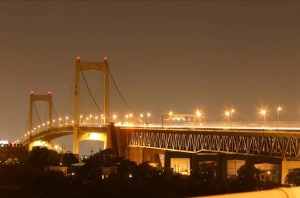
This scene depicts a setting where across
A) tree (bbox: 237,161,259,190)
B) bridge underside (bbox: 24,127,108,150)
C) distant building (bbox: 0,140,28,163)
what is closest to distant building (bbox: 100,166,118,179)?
tree (bbox: 237,161,259,190)

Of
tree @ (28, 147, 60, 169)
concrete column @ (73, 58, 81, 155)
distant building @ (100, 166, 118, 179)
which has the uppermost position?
concrete column @ (73, 58, 81, 155)

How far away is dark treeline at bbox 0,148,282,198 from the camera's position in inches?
1425

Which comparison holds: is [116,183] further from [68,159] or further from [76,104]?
[76,104]

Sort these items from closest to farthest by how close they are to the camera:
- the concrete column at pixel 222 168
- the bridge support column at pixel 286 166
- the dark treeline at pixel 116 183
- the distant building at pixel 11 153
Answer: the dark treeline at pixel 116 183
the bridge support column at pixel 286 166
the concrete column at pixel 222 168
the distant building at pixel 11 153

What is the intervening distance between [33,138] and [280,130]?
5862 centimetres

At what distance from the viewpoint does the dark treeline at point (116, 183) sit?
36.2 metres

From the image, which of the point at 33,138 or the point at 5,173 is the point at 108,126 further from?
the point at 33,138

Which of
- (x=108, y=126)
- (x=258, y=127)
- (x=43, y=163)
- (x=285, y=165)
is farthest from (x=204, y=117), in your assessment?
(x=285, y=165)

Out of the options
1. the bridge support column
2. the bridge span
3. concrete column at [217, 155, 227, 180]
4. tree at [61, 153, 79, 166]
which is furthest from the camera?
tree at [61, 153, 79, 166]

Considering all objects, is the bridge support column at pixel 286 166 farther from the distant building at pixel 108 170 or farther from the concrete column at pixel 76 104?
the concrete column at pixel 76 104

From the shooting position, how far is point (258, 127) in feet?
136

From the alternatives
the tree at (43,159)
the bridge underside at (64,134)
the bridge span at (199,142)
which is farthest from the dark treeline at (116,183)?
the bridge underside at (64,134)

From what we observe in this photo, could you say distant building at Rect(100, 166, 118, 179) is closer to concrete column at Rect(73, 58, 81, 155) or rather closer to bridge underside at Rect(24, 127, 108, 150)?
concrete column at Rect(73, 58, 81, 155)

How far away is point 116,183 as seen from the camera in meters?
38.3
